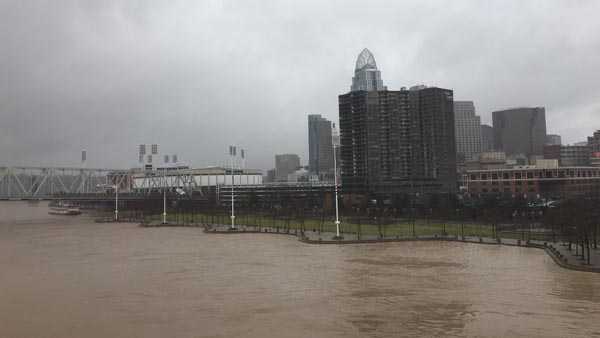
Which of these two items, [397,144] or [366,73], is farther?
[366,73]

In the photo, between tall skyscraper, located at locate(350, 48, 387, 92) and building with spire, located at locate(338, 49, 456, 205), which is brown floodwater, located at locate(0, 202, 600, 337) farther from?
tall skyscraper, located at locate(350, 48, 387, 92)

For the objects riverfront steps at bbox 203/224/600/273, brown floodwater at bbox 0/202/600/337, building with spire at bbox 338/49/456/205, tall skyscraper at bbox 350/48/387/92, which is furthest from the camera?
tall skyscraper at bbox 350/48/387/92

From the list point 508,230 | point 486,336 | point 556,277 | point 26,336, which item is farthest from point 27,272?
point 508,230

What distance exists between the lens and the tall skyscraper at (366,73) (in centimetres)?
18469

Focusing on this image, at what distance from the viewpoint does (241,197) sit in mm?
154625

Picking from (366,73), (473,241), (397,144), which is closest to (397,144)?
(397,144)

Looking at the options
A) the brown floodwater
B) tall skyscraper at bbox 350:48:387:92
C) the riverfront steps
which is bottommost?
the brown floodwater

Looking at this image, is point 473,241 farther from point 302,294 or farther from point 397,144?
point 397,144

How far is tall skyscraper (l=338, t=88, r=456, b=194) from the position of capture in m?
127

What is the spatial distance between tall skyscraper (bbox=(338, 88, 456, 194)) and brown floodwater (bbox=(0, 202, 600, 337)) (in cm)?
8643

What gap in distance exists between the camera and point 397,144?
129 metres

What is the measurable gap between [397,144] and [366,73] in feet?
207

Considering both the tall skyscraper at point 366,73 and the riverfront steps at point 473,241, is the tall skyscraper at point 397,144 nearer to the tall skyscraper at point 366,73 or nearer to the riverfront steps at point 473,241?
the tall skyscraper at point 366,73

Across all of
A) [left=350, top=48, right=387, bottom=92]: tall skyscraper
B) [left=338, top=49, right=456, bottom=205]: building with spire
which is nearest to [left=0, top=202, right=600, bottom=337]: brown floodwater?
[left=338, top=49, right=456, bottom=205]: building with spire
